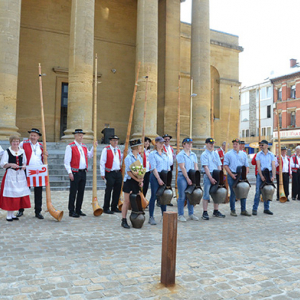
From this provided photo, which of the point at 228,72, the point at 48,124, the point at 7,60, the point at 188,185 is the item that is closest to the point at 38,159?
the point at 188,185

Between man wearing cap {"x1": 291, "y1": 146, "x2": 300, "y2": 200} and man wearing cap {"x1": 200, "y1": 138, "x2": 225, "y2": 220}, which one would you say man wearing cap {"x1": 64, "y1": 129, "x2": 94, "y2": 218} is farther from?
man wearing cap {"x1": 291, "y1": 146, "x2": 300, "y2": 200}

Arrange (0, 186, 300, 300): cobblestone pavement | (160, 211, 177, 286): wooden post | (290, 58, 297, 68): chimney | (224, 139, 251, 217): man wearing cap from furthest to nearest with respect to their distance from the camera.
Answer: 1. (290, 58, 297, 68): chimney
2. (224, 139, 251, 217): man wearing cap
3. (160, 211, 177, 286): wooden post
4. (0, 186, 300, 300): cobblestone pavement

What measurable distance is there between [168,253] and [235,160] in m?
4.87

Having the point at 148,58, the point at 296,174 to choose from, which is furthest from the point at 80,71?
the point at 296,174

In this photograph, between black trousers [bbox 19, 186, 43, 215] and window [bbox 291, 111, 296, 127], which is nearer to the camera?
black trousers [bbox 19, 186, 43, 215]

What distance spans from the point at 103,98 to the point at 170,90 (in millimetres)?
4304

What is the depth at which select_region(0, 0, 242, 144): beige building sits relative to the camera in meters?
13.9

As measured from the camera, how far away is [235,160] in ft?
26.1

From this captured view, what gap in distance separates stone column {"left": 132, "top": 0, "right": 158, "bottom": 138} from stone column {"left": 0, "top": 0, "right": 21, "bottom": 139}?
19.0 feet

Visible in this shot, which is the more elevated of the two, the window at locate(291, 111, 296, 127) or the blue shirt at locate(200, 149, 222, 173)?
the window at locate(291, 111, 296, 127)

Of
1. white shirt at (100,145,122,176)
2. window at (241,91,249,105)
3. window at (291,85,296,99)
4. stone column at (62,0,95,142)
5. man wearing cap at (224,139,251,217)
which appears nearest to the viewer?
white shirt at (100,145,122,176)

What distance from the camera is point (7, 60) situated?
12750 mm

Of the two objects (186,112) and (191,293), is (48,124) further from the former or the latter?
(191,293)

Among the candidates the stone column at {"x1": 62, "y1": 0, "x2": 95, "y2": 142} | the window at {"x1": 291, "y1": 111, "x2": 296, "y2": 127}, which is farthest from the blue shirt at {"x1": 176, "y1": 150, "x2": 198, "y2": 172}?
the window at {"x1": 291, "y1": 111, "x2": 296, "y2": 127}
